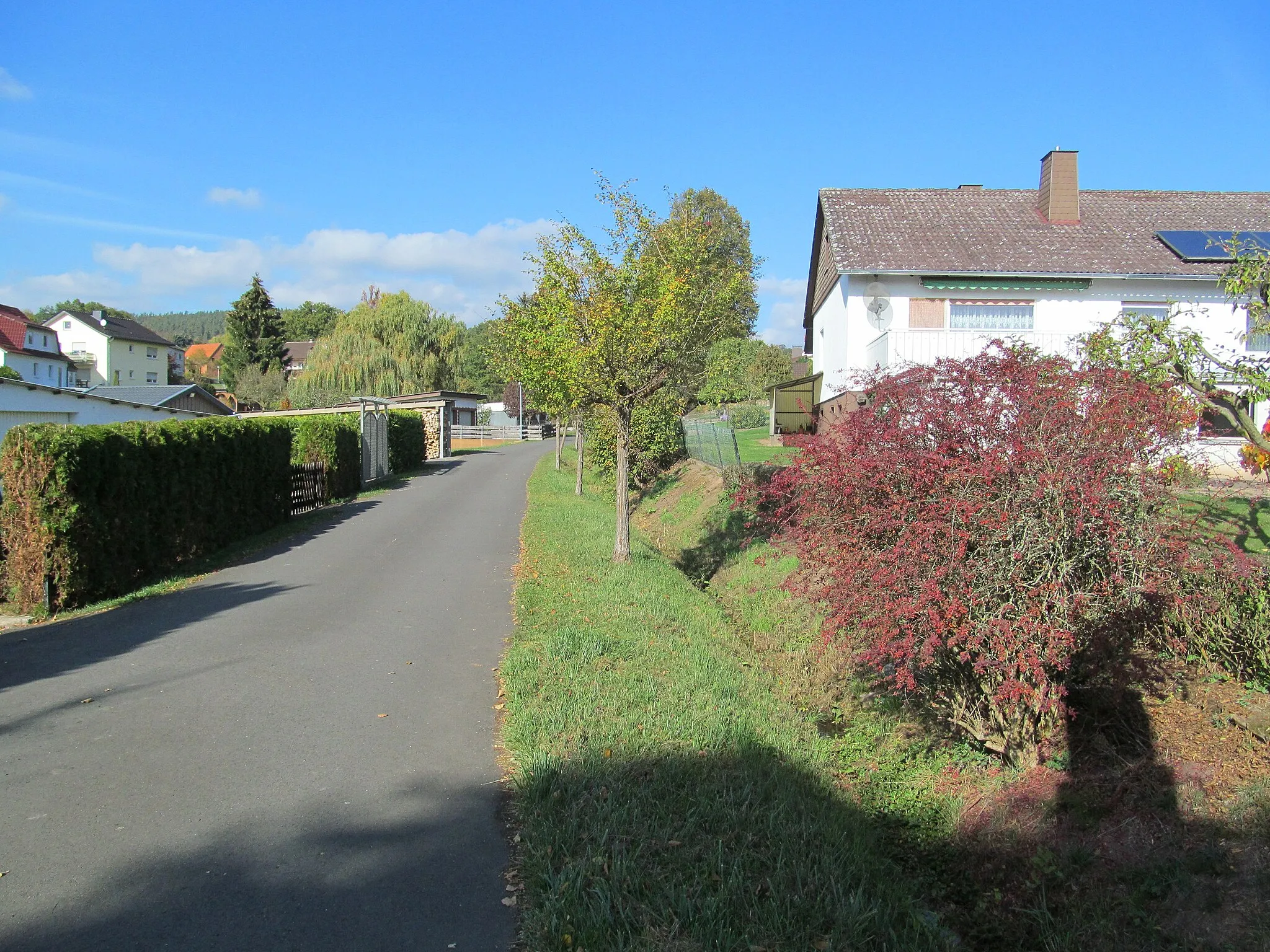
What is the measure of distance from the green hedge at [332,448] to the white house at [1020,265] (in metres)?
12.1

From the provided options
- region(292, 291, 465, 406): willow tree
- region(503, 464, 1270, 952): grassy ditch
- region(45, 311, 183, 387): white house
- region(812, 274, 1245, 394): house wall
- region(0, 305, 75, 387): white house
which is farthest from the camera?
region(45, 311, 183, 387): white house

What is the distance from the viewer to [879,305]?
18953 millimetres

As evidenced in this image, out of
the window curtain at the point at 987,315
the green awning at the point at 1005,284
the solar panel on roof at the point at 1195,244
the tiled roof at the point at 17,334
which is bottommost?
the window curtain at the point at 987,315

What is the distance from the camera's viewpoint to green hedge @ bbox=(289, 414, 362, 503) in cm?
2050

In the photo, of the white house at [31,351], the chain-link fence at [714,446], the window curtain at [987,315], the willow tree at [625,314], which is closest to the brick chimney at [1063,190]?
the window curtain at [987,315]

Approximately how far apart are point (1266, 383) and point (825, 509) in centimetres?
396

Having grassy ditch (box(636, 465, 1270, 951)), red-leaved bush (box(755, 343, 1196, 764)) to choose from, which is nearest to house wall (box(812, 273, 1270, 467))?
grassy ditch (box(636, 465, 1270, 951))

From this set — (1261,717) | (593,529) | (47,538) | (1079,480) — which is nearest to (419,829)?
(1079,480)

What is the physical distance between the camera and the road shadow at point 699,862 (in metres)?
3.67

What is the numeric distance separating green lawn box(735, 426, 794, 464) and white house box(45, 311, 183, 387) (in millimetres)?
45266

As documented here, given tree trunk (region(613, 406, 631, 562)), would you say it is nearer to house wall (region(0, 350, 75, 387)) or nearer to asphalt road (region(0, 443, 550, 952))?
asphalt road (region(0, 443, 550, 952))

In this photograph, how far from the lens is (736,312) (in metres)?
13.4

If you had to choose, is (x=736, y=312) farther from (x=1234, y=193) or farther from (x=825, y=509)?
(x=1234, y=193)

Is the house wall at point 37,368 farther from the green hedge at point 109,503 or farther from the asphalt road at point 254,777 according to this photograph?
the asphalt road at point 254,777
